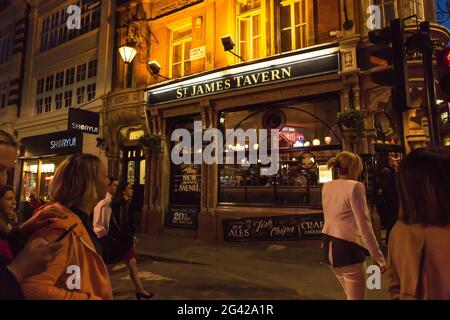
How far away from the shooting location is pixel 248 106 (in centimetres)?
982

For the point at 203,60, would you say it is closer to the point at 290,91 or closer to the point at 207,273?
the point at 290,91

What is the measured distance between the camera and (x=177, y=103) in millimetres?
10883

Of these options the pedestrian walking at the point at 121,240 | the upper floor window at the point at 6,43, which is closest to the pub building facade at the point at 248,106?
the pedestrian walking at the point at 121,240

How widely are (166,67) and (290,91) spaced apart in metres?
5.32

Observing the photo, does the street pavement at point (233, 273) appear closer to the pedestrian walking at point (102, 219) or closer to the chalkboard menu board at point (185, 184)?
the pedestrian walking at point (102, 219)

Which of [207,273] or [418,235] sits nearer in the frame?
[418,235]

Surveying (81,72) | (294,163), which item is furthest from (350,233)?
(81,72)

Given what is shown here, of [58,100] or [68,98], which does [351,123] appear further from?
[58,100]

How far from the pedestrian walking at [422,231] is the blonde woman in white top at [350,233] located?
1.16 m

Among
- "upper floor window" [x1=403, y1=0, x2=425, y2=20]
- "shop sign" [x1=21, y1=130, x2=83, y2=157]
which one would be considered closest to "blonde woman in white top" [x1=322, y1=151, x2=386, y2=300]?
"upper floor window" [x1=403, y1=0, x2=425, y2=20]

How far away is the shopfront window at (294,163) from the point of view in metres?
8.55

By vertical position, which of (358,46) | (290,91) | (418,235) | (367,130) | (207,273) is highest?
(358,46)
